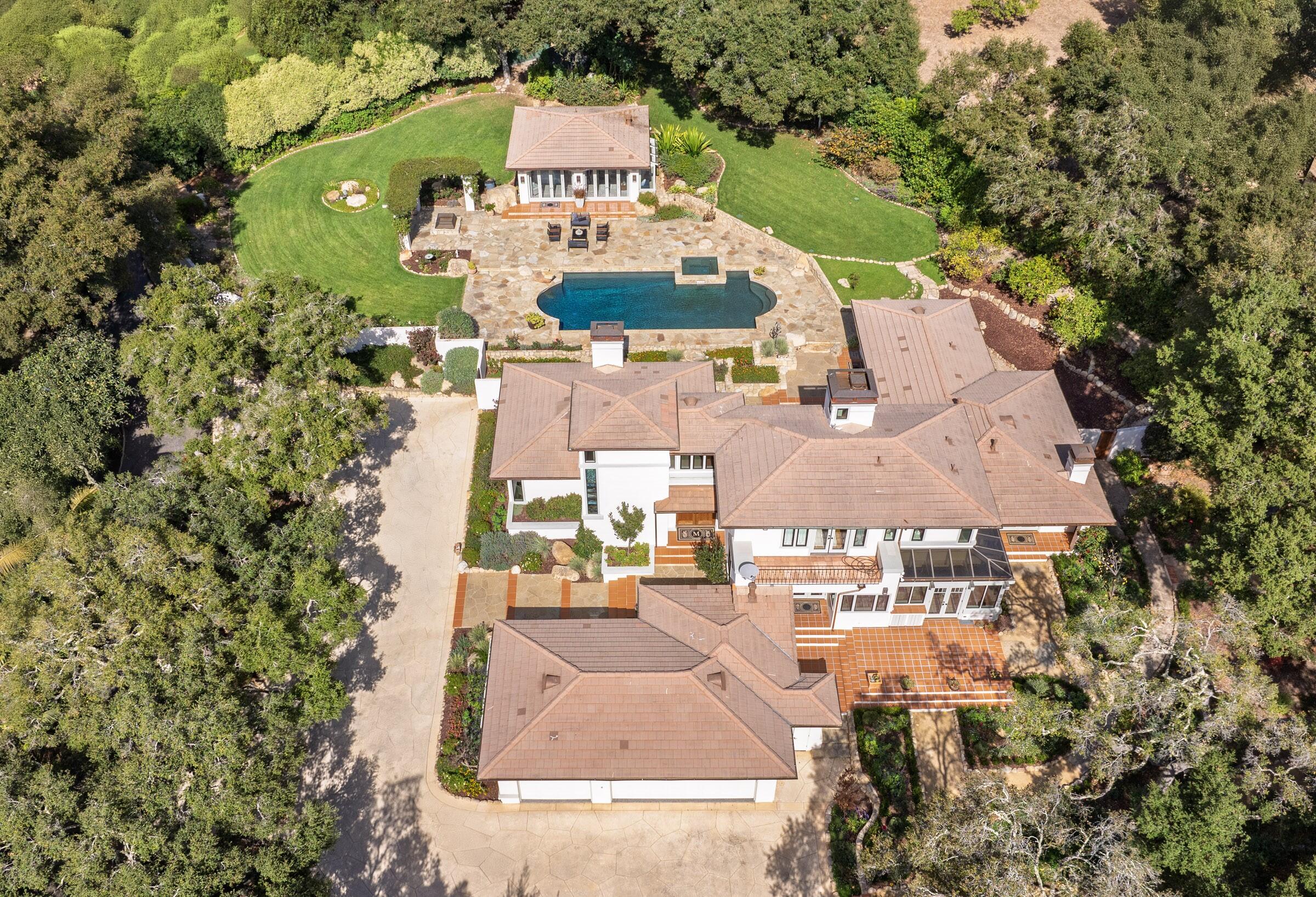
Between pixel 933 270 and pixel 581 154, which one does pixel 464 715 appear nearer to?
pixel 581 154

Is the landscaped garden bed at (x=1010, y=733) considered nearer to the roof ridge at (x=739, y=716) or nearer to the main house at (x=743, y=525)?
the main house at (x=743, y=525)

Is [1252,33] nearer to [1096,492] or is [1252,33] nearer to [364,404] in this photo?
[1096,492]

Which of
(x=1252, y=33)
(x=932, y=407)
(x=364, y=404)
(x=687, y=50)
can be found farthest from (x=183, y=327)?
(x=1252, y=33)

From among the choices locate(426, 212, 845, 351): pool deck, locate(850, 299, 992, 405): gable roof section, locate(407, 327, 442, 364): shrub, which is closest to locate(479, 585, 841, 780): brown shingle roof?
locate(850, 299, 992, 405): gable roof section

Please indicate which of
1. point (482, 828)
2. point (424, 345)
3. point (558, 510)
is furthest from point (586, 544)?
point (424, 345)

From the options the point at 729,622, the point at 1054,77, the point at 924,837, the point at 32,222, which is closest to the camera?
the point at 924,837
